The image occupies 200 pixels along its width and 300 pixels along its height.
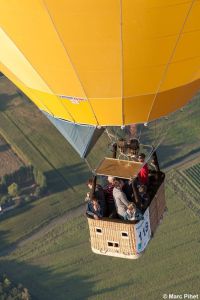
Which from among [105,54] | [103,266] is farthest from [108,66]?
[103,266]

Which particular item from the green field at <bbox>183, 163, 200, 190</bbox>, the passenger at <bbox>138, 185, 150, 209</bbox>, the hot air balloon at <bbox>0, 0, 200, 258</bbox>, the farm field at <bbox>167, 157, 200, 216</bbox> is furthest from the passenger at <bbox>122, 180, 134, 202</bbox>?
the green field at <bbox>183, 163, 200, 190</bbox>

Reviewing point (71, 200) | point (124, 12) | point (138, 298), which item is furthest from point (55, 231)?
point (124, 12)

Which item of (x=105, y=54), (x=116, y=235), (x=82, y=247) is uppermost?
(x=105, y=54)

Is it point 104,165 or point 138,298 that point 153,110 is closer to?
point 104,165

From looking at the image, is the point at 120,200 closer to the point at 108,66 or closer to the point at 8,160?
the point at 108,66

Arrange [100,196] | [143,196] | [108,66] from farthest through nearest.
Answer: [143,196] → [100,196] → [108,66]
